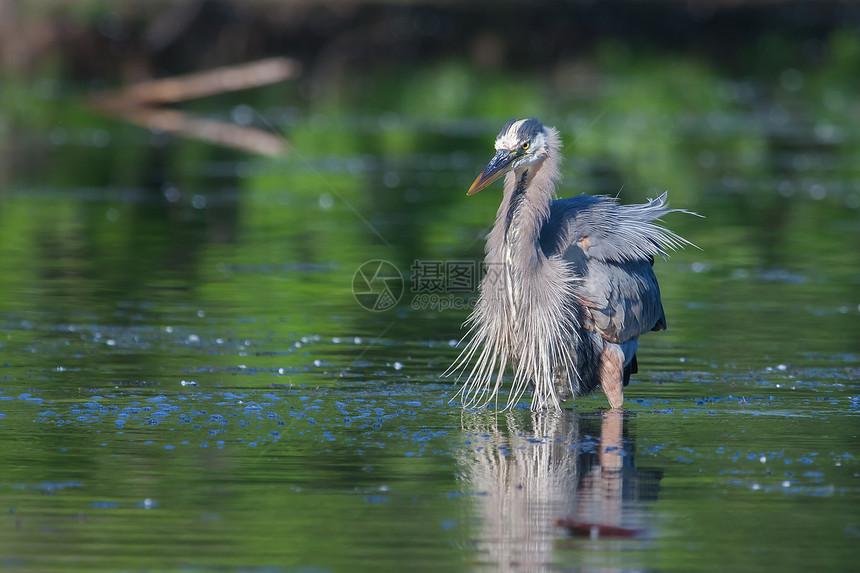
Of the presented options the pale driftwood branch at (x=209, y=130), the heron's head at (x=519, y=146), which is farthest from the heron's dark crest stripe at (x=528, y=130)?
the pale driftwood branch at (x=209, y=130)

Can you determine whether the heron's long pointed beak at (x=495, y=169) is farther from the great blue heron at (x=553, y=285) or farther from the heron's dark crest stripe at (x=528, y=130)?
the heron's dark crest stripe at (x=528, y=130)

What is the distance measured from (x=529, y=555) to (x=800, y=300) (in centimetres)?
732

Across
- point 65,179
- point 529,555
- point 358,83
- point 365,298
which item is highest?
point 358,83

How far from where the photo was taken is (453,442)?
7.68 metres

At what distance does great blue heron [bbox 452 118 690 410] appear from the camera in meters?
8.77

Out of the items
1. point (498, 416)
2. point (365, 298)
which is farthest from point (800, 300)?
point (498, 416)

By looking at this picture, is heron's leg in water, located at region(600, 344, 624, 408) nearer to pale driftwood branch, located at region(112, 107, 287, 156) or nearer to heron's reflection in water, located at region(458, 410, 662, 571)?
heron's reflection in water, located at region(458, 410, 662, 571)

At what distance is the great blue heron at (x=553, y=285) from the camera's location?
28.8 feet

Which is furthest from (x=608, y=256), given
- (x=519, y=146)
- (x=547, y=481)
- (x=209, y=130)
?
(x=209, y=130)

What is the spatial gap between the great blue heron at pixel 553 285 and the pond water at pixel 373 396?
283 mm

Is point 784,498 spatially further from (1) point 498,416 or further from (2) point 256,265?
(2) point 256,265

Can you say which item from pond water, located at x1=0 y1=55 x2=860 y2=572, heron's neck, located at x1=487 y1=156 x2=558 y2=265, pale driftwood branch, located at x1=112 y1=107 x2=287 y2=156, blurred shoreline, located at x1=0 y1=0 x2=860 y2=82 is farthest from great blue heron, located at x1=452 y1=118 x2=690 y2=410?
blurred shoreline, located at x1=0 y1=0 x2=860 y2=82

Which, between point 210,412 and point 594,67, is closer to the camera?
point 210,412

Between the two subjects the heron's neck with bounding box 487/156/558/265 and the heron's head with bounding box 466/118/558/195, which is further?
the heron's head with bounding box 466/118/558/195
